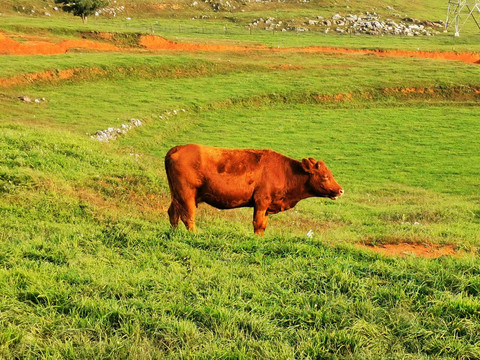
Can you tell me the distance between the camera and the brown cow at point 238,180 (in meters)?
8.68

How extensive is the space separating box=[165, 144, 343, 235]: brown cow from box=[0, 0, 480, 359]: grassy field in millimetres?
661

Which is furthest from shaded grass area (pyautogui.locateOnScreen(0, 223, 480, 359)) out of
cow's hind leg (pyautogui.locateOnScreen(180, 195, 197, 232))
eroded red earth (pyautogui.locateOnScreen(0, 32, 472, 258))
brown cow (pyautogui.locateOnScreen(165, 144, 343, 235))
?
eroded red earth (pyautogui.locateOnScreen(0, 32, 472, 258))

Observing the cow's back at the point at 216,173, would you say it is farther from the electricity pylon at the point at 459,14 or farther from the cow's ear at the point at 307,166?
the electricity pylon at the point at 459,14

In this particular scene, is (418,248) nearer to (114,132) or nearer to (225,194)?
(225,194)

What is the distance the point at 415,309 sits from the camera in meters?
5.34

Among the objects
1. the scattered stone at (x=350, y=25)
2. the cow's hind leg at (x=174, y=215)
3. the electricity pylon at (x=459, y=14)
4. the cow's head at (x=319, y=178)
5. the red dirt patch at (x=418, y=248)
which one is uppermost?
the electricity pylon at (x=459, y=14)

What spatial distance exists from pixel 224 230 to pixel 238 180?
96 cm

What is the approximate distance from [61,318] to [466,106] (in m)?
35.9

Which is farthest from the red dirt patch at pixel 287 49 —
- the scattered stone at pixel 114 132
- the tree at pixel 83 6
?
the scattered stone at pixel 114 132

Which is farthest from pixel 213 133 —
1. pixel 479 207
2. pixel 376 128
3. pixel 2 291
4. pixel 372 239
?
pixel 2 291

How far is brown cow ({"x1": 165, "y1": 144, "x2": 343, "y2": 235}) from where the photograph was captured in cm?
868

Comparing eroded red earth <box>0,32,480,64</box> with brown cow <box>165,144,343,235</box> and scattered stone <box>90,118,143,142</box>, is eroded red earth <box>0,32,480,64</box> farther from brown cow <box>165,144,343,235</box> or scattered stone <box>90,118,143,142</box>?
brown cow <box>165,144,343,235</box>

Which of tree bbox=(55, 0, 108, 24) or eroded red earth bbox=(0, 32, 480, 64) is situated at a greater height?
tree bbox=(55, 0, 108, 24)

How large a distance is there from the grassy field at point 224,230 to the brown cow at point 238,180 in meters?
0.66
